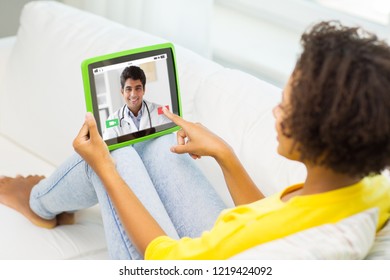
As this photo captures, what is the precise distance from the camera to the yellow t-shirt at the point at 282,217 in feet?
3.35

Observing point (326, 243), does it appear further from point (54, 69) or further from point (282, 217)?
point (54, 69)

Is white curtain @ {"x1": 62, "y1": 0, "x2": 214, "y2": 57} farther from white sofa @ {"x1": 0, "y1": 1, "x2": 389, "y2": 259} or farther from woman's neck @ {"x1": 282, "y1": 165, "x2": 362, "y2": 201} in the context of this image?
woman's neck @ {"x1": 282, "y1": 165, "x2": 362, "y2": 201}

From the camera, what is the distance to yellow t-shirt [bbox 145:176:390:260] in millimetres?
1021

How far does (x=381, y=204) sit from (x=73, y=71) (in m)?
0.97

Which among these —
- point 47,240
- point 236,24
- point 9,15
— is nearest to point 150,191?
point 47,240

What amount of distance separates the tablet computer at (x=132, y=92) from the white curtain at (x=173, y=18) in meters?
0.70

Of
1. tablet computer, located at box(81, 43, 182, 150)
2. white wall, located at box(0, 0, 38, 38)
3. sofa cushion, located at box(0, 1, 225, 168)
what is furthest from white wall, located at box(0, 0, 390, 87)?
tablet computer, located at box(81, 43, 182, 150)

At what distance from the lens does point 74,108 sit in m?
1.81

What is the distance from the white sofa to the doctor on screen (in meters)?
0.20

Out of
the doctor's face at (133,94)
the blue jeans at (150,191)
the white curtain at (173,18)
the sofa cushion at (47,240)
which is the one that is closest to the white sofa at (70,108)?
Result: the sofa cushion at (47,240)
